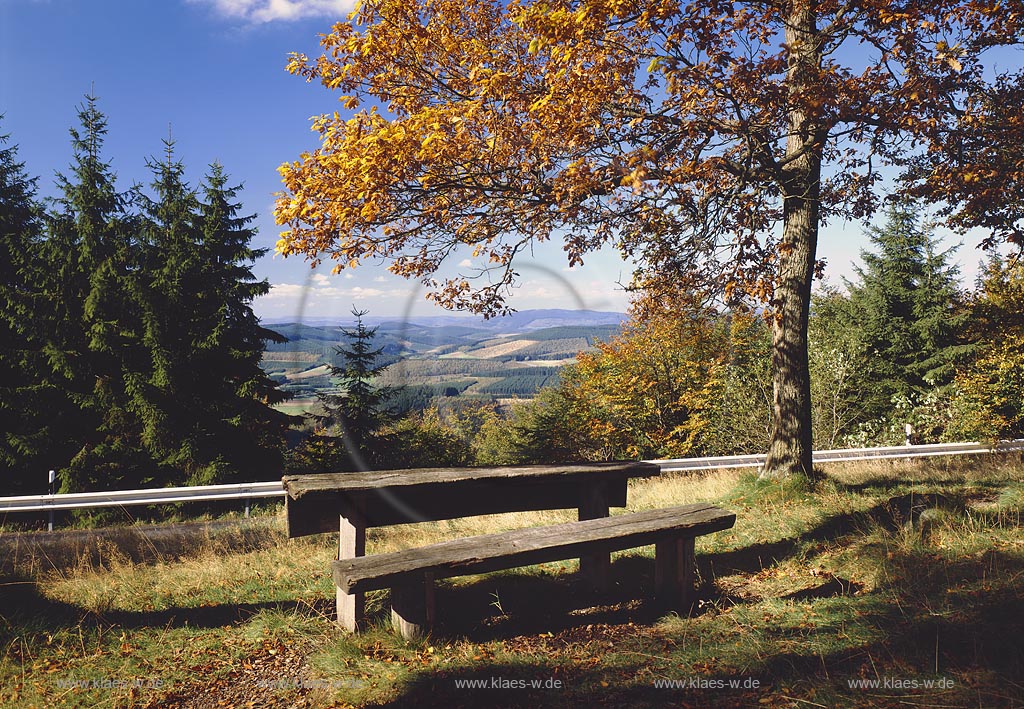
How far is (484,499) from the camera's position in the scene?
6.00m

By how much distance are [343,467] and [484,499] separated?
16.5 metres

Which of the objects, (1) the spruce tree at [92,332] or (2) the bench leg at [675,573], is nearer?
(2) the bench leg at [675,573]

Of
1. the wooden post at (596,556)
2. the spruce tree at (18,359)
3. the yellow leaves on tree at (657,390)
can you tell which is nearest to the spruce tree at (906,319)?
the yellow leaves on tree at (657,390)

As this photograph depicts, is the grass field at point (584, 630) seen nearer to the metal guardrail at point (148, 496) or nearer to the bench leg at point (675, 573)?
the bench leg at point (675, 573)

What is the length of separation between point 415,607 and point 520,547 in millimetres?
900

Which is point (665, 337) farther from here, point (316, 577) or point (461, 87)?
point (316, 577)

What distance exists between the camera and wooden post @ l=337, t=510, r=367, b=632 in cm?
492

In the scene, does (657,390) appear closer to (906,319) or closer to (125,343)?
(906,319)

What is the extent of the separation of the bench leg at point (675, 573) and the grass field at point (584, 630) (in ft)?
0.53

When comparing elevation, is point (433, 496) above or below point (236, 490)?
above

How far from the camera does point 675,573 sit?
18.3ft

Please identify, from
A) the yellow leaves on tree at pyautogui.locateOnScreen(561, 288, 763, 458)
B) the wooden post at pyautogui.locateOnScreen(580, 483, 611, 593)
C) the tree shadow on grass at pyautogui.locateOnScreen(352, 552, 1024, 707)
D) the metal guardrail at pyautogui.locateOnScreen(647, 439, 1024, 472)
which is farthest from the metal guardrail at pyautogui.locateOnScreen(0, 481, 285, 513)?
the yellow leaves on tree at pyautogui.locateOnScreen(561, 288, 763, 458)

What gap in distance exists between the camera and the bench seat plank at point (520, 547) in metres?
4.38

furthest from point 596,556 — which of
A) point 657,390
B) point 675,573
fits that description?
point 657,390
